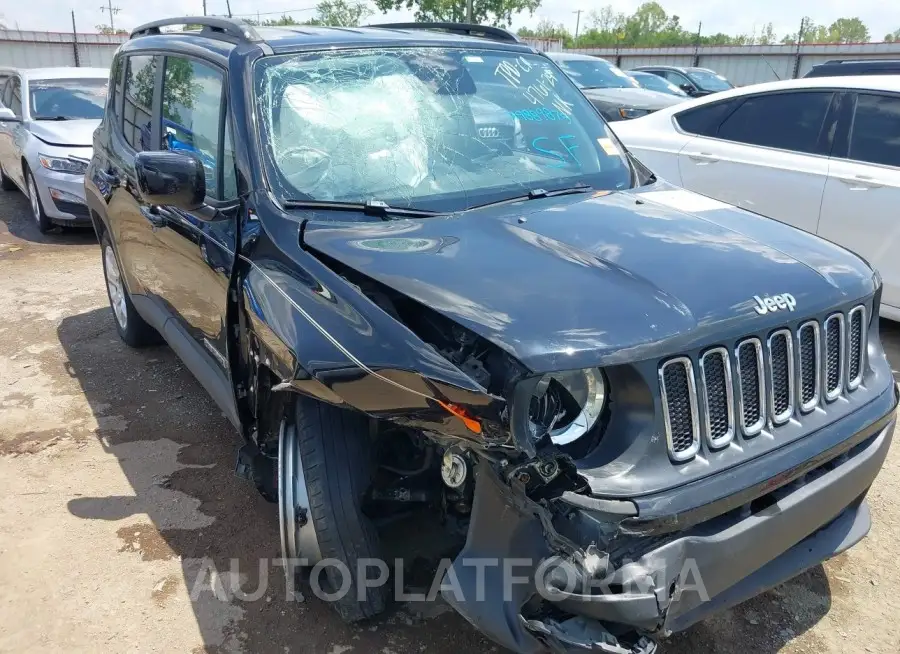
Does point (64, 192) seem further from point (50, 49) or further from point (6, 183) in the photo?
point (50, 49)

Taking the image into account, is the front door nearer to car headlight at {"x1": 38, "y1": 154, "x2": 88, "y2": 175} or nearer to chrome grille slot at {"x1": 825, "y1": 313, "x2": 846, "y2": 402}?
chrome grille slot at {"x1": 825, "y1": 313, "x2": 846, "y2": 402}

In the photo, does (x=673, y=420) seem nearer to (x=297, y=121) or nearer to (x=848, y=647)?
(x=848, y=647)

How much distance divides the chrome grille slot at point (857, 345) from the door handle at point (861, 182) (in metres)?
2.78

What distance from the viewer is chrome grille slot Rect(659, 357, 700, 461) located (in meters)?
1.99

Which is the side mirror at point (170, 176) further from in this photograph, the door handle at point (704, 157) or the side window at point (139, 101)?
the door handle at point (704, 157)

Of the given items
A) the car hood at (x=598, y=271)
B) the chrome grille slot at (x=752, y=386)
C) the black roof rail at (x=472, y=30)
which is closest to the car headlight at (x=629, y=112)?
the black roof rail at (x=472, y=30)

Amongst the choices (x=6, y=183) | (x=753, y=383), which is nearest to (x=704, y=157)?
(x=753, y=383)

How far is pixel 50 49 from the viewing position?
26.7 metres

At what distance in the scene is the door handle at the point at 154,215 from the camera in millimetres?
3641

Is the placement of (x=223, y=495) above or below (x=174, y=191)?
below

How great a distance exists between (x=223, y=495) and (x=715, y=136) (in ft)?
14.4

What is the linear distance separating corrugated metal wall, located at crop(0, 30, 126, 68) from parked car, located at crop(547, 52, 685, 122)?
67.5 feet

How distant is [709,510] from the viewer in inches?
77.5

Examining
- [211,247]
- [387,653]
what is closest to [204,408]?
[211,247]
